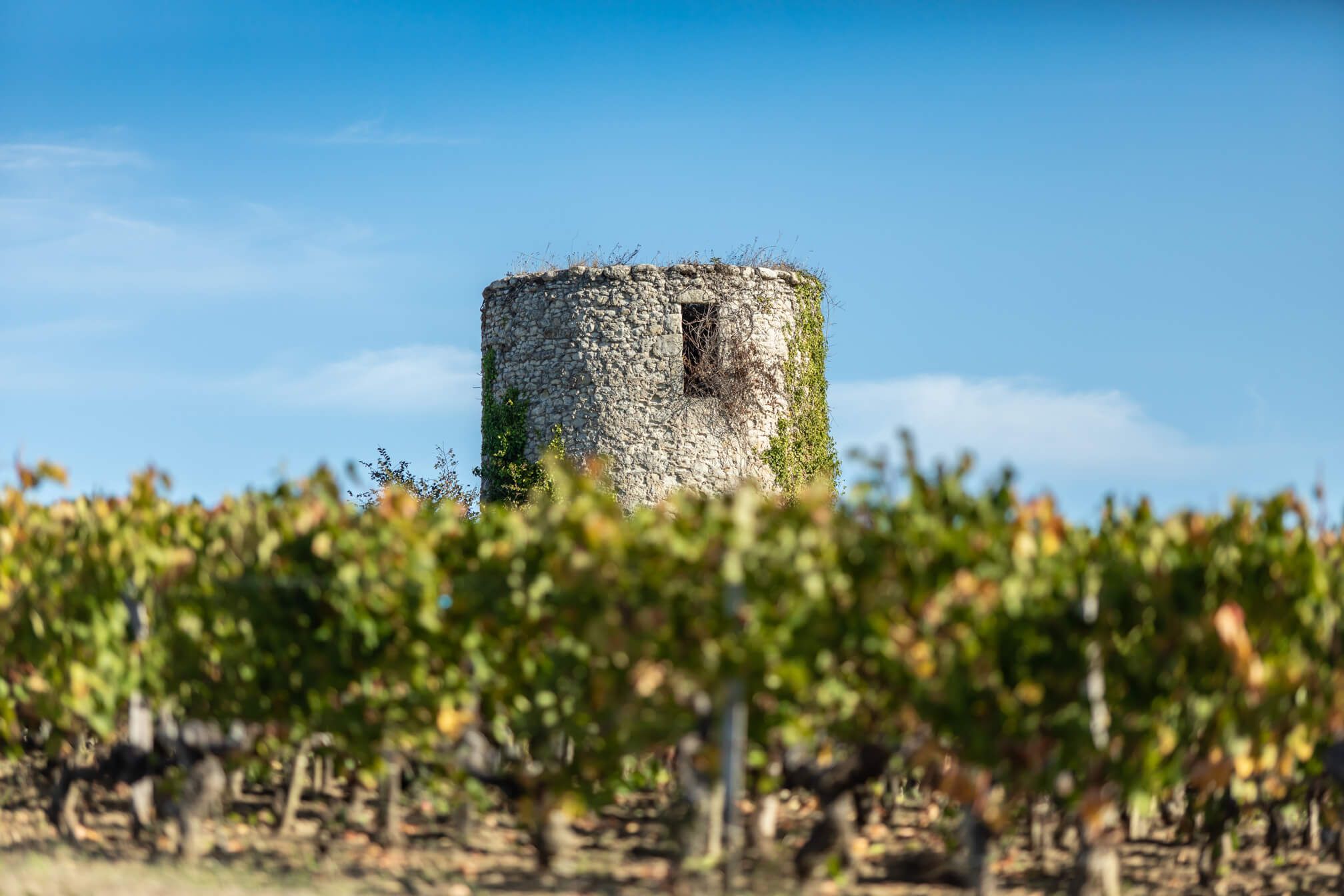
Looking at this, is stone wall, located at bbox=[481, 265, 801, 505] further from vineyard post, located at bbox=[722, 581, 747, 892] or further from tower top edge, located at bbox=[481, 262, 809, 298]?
vineyard post, located at bbox=[722, 581, 747, 892]

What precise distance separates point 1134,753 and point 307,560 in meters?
3.46

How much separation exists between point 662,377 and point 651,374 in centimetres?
16

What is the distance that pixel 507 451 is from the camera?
770 inches

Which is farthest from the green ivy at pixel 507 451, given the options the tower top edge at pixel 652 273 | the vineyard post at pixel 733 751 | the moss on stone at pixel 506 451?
the vineyard post at pixel 733 751

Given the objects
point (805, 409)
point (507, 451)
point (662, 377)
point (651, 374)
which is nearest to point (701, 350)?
point (662, 377)

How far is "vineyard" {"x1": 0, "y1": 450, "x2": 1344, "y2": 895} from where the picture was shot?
4.66 metres

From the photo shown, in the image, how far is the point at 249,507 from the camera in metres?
5.95

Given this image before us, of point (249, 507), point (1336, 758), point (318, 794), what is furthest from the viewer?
point (318, 794)

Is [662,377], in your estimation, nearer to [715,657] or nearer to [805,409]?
[805,409]

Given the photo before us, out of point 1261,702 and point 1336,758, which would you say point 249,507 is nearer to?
point 1261,702

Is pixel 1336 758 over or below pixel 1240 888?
over

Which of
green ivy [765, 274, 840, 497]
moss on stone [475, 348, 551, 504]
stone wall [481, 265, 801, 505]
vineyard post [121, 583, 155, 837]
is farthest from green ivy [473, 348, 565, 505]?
vineyard post [121, 583, 155, 837]

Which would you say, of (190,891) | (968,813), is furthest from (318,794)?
(968,813)

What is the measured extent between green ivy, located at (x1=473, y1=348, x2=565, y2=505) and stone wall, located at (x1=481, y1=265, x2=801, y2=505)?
0.63 feet
